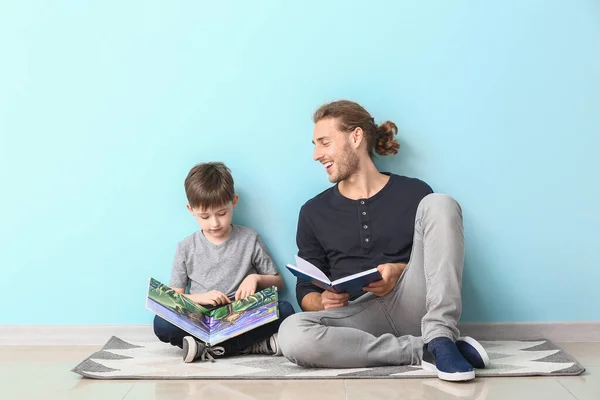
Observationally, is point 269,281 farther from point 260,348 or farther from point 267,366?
point 267,366

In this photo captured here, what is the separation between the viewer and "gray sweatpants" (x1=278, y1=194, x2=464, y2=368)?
6.08 ft

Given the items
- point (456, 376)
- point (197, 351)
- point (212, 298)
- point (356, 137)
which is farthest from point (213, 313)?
point (456, 376)

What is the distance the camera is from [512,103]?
2.31 meters

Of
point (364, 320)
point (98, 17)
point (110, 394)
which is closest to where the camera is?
point (110, 394)

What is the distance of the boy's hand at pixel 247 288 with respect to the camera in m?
2.23

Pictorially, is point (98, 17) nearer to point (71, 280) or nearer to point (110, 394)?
point (71, 280)

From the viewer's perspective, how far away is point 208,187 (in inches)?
88.4

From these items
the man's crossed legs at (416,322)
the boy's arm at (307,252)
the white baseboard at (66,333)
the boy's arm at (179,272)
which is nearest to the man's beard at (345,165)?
the boy's arm at (307,252)

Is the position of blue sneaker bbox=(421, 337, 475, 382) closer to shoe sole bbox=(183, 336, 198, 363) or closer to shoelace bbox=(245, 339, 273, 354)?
shoelace bbox=(245, 339, 273, 354)

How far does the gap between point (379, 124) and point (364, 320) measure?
645 millimetres

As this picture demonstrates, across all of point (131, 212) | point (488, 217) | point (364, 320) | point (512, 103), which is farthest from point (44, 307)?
point (512, 103)

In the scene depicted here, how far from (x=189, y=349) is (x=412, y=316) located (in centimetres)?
62

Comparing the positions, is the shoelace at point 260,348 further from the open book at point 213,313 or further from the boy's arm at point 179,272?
the boy's arm at point 179,272

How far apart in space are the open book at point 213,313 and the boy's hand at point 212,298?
3 centimetres
